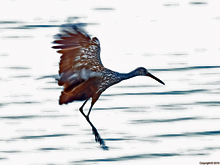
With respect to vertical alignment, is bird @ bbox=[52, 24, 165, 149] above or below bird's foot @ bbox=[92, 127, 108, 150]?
above

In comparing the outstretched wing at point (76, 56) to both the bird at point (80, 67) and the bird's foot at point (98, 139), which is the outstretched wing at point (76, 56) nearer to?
the bird at point (80, 67)

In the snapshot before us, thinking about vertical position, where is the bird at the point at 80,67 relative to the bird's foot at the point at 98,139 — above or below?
above

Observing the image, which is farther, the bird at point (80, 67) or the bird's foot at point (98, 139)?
the bird's foot at point (98, 139)

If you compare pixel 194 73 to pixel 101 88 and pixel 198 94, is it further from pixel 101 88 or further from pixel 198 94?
pixel 101 88

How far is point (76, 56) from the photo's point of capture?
659 cm

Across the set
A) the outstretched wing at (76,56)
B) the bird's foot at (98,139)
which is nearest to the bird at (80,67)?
the outstretched wing at (76,56)

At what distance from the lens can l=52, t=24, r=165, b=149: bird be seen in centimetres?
651

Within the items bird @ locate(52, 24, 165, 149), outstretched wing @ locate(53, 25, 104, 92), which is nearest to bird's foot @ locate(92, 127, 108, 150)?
bird @ locate(52, 24, 165, 149)

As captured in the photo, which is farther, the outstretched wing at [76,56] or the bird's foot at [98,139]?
the bird's foot at [98,139]

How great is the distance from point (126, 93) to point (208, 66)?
52.0 inches

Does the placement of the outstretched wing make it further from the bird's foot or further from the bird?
the bird's foot

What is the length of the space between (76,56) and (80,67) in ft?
0.50

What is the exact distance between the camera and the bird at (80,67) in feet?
21.4

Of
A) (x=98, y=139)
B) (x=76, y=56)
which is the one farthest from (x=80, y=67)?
(x=98, y=139)
